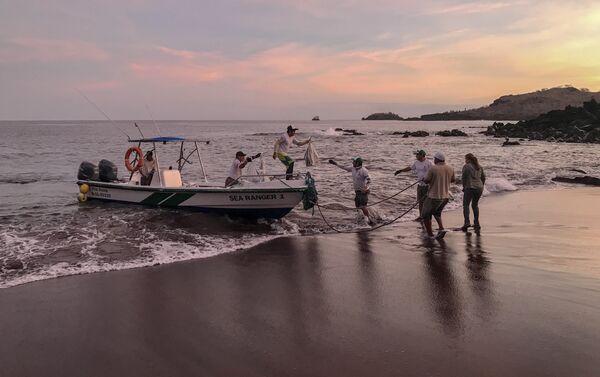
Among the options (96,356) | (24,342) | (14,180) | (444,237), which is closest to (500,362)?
(96,356)

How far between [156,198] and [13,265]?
5104 millimetres

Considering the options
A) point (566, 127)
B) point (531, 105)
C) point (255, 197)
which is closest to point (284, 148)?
point (255, 197)

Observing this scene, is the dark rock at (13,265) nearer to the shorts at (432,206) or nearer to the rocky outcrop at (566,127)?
the shorts at (432,206)

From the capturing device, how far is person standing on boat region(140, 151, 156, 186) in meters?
14.0

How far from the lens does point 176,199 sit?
12781mm

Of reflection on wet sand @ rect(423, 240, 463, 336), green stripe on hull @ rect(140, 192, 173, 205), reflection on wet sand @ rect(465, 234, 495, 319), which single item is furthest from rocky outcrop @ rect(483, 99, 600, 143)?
green stripe on hull @ rect(140, 192, 173, 205)

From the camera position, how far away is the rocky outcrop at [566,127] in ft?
148

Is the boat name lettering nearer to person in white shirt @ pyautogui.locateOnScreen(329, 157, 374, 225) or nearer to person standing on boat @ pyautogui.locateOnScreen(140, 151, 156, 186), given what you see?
person in white shirt @ pyautogui.locateOnScreen(329, 157, 374, 225)

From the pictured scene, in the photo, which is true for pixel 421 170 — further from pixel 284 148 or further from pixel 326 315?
pixel 326 315

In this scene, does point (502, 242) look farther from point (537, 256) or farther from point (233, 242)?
point (233, 242)

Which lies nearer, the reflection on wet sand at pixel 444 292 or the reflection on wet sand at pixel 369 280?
the reflection on wet sand at pixel 444 292

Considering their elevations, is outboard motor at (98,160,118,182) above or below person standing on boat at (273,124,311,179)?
below

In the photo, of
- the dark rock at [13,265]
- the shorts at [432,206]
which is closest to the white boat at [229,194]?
the shorts at [432,206]

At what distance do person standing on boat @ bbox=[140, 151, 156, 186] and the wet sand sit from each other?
241 inches
